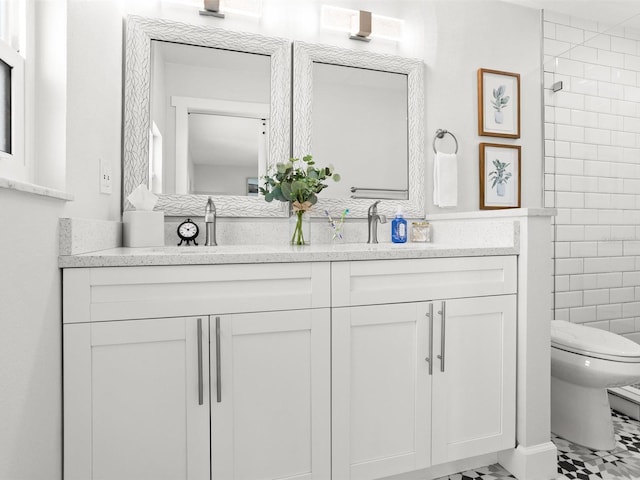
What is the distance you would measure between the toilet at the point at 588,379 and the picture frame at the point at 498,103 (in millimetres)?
1168

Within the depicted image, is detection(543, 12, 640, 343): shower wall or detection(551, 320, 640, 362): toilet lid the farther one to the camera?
detection(543, 12, 640, 343): shower wall

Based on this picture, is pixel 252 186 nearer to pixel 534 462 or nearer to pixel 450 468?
pixel 450 468

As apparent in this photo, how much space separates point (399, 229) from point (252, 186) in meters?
0.78

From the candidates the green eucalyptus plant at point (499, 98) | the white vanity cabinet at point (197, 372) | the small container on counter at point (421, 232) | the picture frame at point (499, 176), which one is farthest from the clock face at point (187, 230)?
the green eucalyptus plant at point (499, 98)

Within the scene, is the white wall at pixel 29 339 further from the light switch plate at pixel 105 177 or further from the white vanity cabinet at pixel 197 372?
the light switch plate at pixel 105 177

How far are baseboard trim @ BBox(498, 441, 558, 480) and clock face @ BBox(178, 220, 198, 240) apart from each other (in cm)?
161

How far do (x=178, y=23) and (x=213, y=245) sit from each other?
1.02 meters

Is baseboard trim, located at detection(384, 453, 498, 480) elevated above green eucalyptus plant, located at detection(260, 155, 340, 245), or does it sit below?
below

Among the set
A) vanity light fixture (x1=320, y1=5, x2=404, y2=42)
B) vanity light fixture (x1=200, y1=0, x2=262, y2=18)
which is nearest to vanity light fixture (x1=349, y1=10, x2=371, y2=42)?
vanity light fixture (x1=320, y1=5, x2=404, y2=42)

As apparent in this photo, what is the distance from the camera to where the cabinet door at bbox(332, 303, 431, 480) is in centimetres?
129

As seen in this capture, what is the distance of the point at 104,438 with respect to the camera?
3.56ft

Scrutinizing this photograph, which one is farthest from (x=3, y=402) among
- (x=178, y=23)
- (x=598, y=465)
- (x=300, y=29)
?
(x=598, y=465)

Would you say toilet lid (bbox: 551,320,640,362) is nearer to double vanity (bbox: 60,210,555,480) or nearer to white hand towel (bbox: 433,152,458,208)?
double vanity (bbox: 60,210,555,480)

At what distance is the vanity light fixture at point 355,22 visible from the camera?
1.97 m
